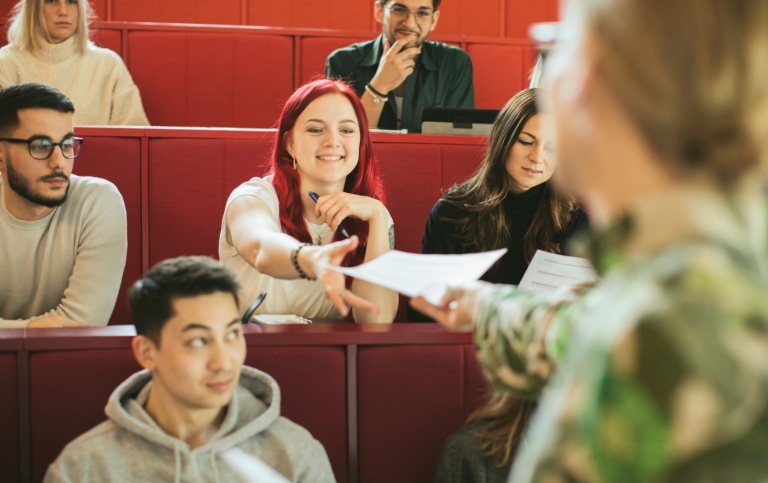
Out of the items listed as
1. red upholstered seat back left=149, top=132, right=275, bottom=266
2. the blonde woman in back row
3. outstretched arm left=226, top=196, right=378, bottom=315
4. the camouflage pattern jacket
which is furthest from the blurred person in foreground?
the blonde woman in back row

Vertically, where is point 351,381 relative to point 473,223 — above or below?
below

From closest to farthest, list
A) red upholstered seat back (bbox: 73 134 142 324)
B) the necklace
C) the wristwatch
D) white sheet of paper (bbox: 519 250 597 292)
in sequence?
white sheet of paper (bbox: 519 250 597 292)
the necklace
red upholstered seat back (bbox: 73 134 142 324)
the wristwatch

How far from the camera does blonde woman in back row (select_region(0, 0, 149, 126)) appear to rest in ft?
7.91

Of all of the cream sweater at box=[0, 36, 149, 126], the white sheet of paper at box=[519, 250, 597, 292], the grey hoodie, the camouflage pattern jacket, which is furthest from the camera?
the cream sweater at box=[0, 36, 149, 126]

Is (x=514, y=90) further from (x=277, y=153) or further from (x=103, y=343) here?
(x=103, y=343)

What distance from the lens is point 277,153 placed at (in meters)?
1.67

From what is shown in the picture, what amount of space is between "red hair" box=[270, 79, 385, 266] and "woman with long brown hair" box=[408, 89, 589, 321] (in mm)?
163

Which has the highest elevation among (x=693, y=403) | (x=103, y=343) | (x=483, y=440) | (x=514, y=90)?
(x=514, y=90)

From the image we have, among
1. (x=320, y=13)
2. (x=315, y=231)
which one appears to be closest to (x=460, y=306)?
(x=315, y=231)

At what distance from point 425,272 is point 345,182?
2.88 feet

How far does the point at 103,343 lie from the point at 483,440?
495 mm

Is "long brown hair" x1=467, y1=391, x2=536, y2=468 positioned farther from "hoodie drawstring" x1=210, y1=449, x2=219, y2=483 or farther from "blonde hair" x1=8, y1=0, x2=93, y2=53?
"blonde hair" x1=8, y1=0, x2=93, y2=53

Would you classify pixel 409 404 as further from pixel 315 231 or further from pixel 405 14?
pixel 405 14

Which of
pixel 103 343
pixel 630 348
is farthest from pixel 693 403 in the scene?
pixel 103 343
